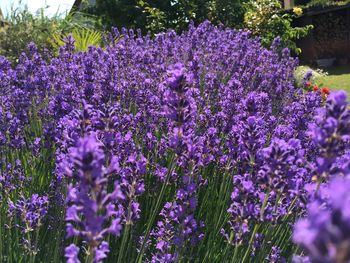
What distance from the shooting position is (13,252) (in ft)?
9.21

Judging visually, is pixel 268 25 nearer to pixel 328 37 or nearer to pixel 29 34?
pixel 29 34

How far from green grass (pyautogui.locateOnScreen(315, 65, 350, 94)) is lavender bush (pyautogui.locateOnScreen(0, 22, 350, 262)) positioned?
8768 mm

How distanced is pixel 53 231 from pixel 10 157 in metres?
1.33

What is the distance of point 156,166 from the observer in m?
3.08

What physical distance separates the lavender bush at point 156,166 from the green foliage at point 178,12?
7543 millimetres

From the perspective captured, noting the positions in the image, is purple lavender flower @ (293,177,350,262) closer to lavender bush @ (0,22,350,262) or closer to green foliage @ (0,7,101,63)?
lavender bush @ (0,22,350,262)

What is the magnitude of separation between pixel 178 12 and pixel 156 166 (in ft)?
34.8

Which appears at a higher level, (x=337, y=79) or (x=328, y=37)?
(x=328, y=37)

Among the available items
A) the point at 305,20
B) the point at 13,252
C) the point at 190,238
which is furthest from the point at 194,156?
the point at 305,20

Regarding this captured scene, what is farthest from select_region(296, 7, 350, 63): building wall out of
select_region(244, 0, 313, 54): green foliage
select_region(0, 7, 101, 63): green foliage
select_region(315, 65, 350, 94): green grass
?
select_region(0, 7, 101, 63): green foliage

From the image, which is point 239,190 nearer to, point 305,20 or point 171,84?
point 171,84

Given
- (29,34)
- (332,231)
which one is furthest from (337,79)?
(332,231)

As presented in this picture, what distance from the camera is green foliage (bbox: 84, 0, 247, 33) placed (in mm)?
12852

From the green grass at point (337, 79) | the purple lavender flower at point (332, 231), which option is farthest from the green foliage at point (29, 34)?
the purple lavender flower at point (332, 231)
